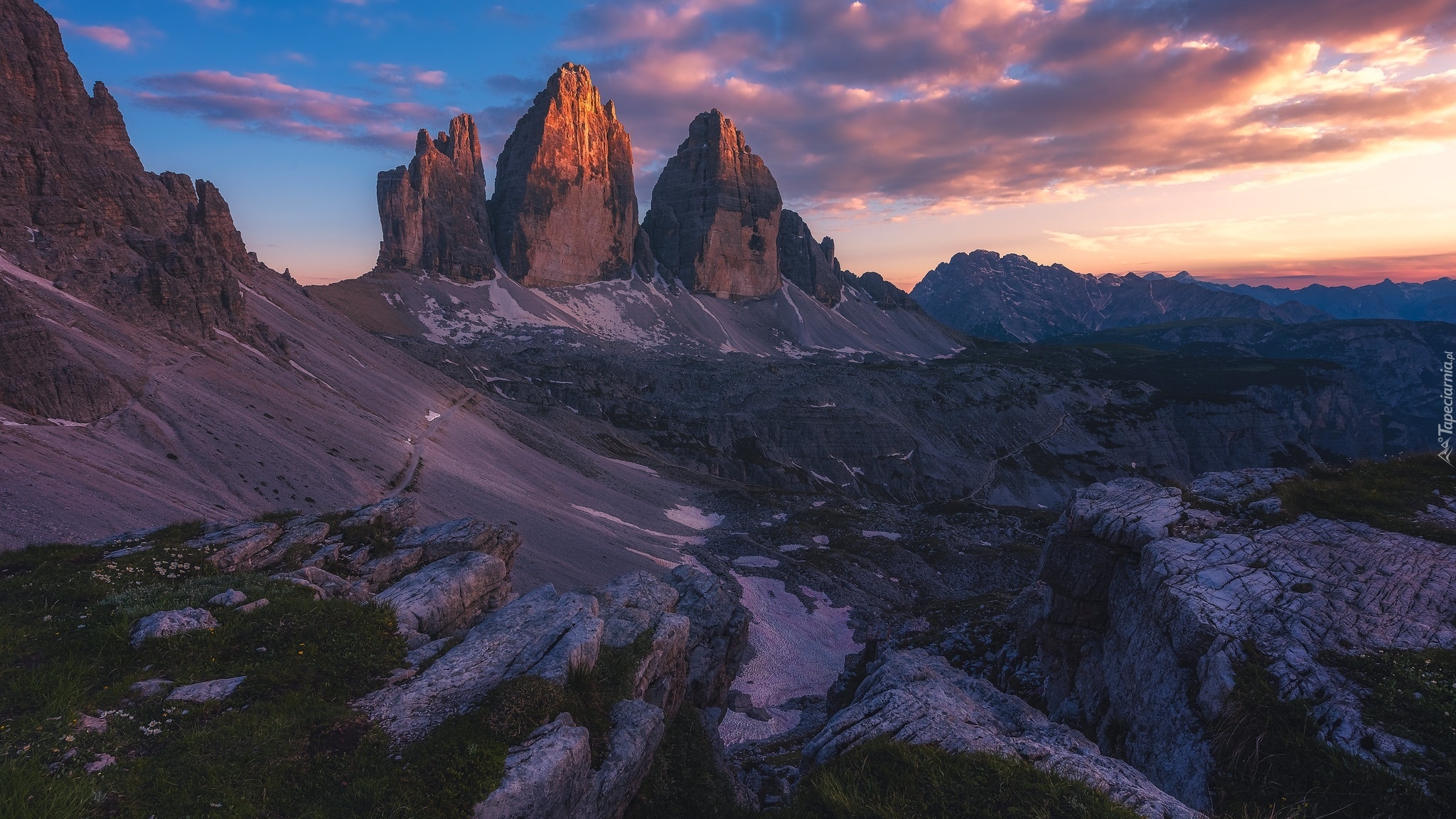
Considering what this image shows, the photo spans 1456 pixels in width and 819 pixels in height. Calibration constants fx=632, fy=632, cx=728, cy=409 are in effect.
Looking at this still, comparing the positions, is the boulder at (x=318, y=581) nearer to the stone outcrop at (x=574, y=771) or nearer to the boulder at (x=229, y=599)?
the boulder at (x=229, y=599)

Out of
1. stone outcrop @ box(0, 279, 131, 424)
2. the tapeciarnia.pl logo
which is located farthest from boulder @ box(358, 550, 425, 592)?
the tapeciarnia.pl logo

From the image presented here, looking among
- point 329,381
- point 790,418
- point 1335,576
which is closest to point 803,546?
point 1335,576

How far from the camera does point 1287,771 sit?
11.3 metres

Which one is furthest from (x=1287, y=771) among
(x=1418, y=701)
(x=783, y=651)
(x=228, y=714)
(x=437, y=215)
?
(x=437, y=215)

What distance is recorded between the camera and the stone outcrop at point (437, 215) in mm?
181750

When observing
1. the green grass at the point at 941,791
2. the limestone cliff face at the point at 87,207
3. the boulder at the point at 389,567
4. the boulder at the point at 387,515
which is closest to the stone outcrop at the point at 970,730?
the green grass at the point at 941,791

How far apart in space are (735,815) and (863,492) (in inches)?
3810

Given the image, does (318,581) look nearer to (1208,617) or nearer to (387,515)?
(387,515)

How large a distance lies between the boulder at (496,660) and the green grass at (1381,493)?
64.4 ft

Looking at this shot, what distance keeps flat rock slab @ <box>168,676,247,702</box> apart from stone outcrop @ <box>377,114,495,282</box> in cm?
19530

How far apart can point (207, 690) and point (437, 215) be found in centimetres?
20307

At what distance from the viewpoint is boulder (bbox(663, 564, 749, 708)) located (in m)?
29.6

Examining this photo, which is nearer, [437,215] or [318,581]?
[318,581]

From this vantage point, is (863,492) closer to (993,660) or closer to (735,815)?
(993,660)
